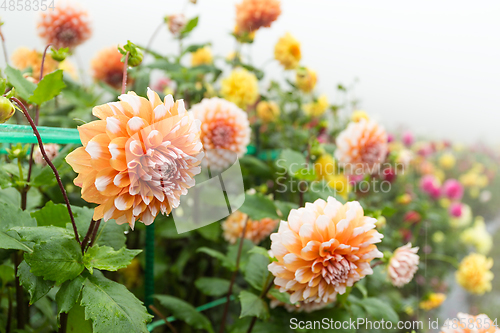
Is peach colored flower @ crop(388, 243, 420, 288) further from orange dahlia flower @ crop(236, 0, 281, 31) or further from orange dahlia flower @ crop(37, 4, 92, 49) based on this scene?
orange dahlia flower @ crop(37, 4, 92, 49)

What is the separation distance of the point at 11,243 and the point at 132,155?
0.66 ft

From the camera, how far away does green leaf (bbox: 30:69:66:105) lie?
48 centimetres

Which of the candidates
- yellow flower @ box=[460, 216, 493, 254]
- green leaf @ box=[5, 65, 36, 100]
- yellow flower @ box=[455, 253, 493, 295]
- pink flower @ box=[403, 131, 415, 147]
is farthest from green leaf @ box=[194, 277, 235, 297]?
yellow flower @ box=[460, 216, 493, 254]

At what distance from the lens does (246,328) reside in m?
0.68

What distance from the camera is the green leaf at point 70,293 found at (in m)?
0.39

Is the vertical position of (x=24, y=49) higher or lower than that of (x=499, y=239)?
higher

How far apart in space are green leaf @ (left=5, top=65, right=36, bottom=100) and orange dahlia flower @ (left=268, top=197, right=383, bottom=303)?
0.44 m

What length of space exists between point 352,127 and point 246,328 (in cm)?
55

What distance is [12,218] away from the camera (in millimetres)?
444

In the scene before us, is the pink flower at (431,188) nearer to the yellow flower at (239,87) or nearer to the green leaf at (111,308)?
the yellow flower at (239,87)

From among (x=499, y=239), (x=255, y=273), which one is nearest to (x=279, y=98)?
(x=255, y=273)

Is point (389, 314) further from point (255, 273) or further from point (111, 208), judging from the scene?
point (111, 208)

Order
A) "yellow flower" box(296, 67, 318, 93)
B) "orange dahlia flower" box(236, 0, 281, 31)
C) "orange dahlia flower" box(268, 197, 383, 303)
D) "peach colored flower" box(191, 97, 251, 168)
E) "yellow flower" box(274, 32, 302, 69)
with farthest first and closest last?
"yellow flower" box(296, 67, 318, 93) → "yellow flower" box(274, 32, 302, 69) → "orange dahlia flower" box(236, 0, 281, 31) → "peach colored flower" box(191, 97, 251, 168) → "orange dahlia flower" box(268, 197, 383, 303)

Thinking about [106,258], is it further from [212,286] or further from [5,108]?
[212,286]
